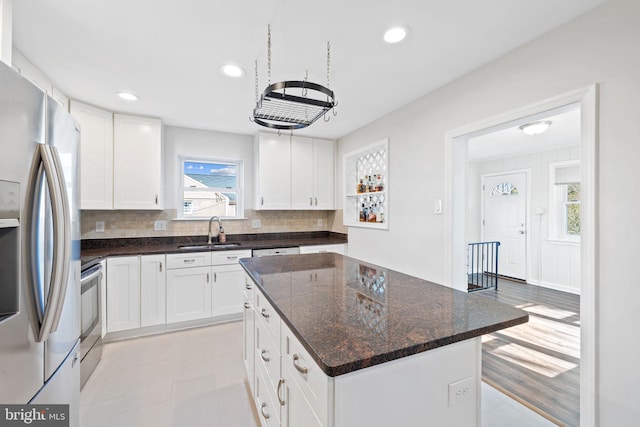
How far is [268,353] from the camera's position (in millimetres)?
1428

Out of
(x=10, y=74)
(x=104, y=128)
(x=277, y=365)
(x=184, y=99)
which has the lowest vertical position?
(x=277, y=365)

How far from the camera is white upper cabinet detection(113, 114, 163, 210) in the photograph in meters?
3.05

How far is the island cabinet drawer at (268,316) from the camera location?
4.22ft

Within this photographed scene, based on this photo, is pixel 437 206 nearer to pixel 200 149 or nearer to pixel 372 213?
pixel 372 213

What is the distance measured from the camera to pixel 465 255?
2.43 m

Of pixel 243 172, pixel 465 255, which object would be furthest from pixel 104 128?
pixel 465 255

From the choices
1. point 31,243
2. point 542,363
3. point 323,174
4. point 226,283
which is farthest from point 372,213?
point 31,243

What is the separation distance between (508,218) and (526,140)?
179 cm

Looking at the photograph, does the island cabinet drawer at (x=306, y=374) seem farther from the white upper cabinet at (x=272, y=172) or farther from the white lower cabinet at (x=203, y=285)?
the white upper cabinet at (x=272, y=172)

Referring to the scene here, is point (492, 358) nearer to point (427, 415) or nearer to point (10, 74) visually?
point (427, 415)

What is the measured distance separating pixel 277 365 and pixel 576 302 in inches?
188

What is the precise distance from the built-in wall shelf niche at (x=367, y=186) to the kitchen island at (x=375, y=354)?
2005mm

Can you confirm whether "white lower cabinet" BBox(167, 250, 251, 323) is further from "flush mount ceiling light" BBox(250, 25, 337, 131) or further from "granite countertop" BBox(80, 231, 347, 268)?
"flush mount ceiling light" BBox(250, 25, 337, 131)

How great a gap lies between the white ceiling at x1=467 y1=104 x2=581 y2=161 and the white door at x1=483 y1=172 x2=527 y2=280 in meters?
0.56
